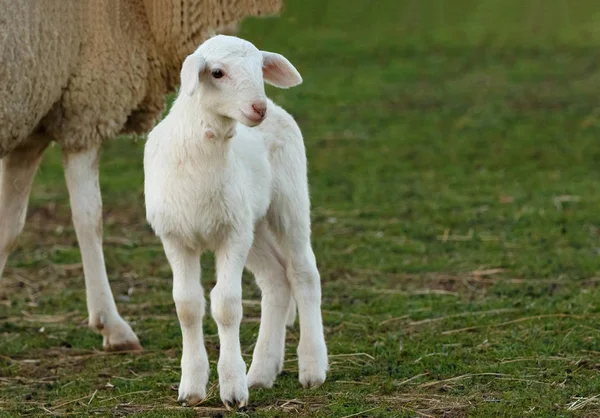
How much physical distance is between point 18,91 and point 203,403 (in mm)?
2209

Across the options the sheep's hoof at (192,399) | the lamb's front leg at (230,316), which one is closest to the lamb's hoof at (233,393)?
the lamb's front leg at (230,316)

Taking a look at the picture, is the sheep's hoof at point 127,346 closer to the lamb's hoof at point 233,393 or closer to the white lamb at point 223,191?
the white lamb at point 223,191

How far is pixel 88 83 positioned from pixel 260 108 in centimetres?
236

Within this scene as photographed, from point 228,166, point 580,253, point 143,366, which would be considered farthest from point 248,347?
point 580,253

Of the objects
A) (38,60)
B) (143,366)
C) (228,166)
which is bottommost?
(143,366)

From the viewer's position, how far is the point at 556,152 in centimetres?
1310

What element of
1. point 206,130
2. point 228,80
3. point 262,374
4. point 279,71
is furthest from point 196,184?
point 262,374

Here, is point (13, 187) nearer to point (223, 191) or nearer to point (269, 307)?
point (269, 307)

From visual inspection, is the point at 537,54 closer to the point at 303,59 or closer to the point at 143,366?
the point at 303,59

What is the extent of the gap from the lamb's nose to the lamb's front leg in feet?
2.06

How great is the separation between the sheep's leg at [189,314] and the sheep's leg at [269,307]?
15.9 inches

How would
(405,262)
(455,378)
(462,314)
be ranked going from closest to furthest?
(455,378) < (462,314) < (405,262)

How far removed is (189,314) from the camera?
546 cm

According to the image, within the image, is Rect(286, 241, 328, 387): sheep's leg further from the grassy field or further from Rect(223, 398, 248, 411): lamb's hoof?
Rect(223, 398, 248, 411): lamb's hoof
